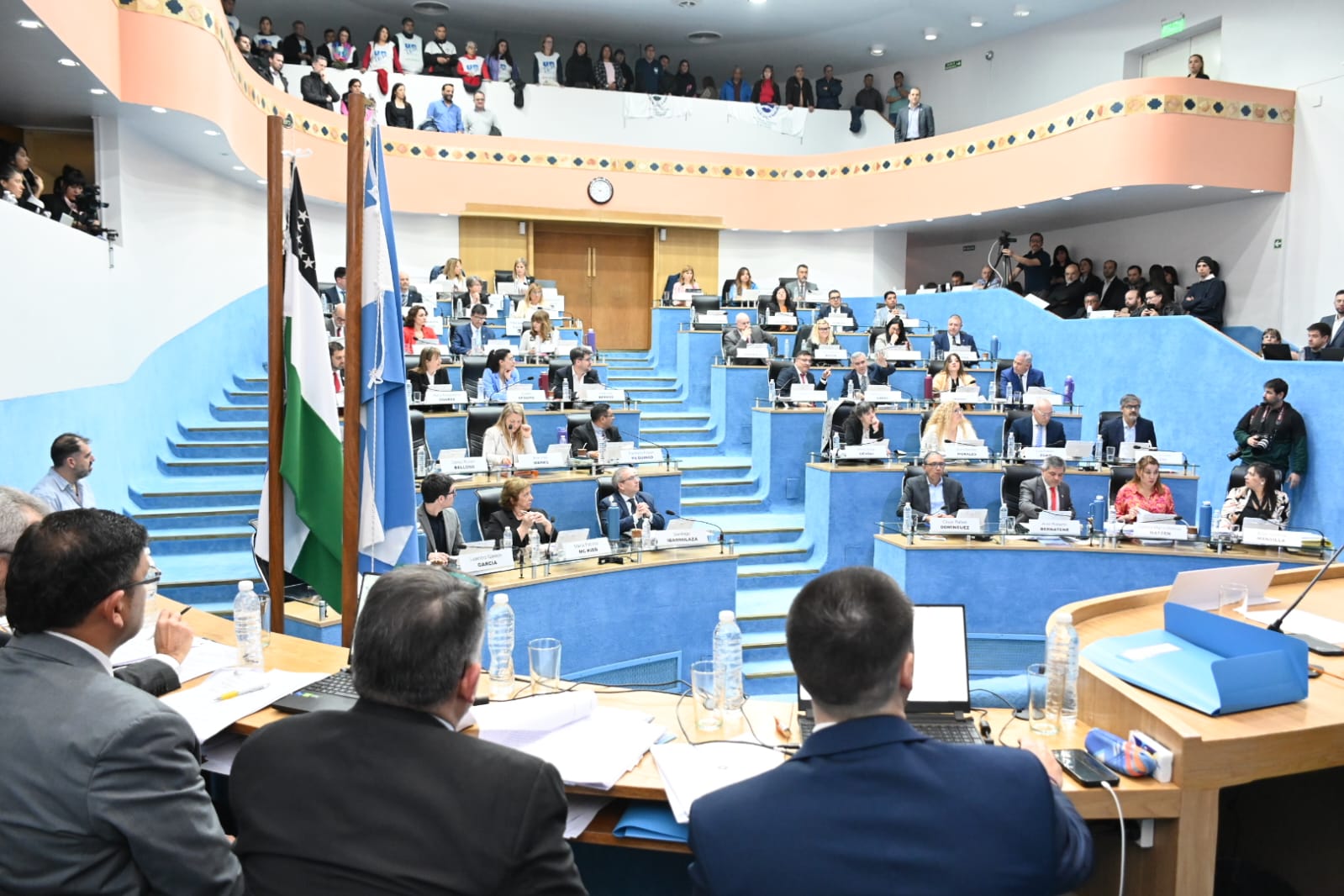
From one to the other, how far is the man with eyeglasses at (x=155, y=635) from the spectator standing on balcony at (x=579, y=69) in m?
13.4

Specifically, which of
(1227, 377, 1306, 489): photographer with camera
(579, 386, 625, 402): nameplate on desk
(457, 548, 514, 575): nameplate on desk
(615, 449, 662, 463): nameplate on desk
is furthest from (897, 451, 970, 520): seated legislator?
(457, 548, 514, 575): nameplate on desk

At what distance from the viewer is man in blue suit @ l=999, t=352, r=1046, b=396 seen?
30.6 feet

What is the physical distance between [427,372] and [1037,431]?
4913mm

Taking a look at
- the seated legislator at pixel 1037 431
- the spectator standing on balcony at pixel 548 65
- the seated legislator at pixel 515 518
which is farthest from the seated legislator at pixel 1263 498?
the spectator standing on balcony at pixel 548 65

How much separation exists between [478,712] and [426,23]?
15.6 m

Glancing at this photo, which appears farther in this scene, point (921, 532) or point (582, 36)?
point (582, 36)

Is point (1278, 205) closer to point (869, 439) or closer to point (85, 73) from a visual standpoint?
point (869, 439)

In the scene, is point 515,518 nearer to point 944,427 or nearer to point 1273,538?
point 944,427

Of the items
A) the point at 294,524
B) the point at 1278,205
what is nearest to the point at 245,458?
the point at 294,524

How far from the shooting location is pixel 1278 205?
1074 cm

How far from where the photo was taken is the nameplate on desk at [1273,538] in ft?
18.6

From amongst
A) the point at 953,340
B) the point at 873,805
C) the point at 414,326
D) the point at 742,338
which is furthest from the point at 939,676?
the point at 953,340

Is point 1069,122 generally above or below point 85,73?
above

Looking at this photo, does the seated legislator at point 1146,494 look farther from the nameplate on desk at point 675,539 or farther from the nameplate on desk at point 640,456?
the nameplate on desk at point 640,456
